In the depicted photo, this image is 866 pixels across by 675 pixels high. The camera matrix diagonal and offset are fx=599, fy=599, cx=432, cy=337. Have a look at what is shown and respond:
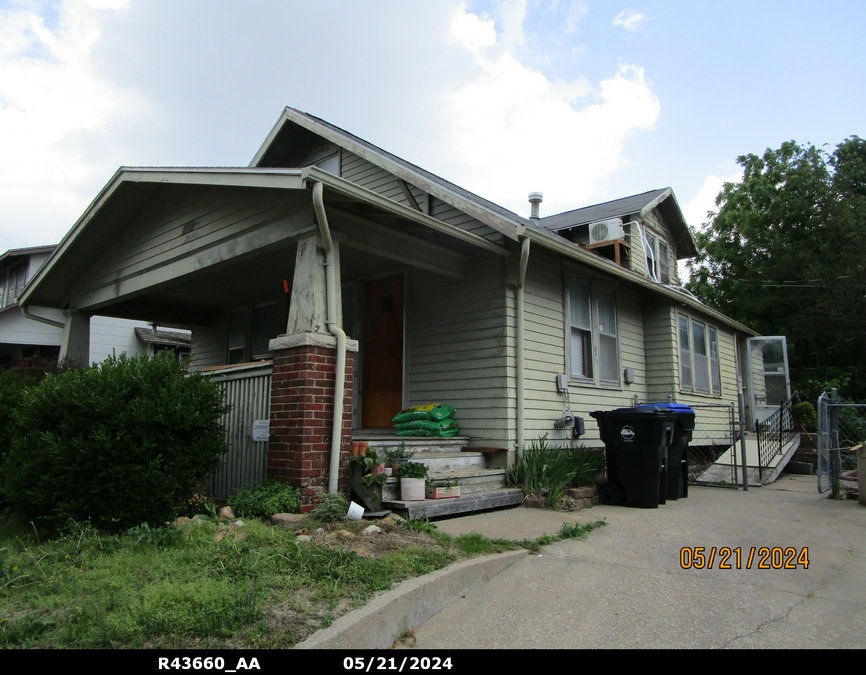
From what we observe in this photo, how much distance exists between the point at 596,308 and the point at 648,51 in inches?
170

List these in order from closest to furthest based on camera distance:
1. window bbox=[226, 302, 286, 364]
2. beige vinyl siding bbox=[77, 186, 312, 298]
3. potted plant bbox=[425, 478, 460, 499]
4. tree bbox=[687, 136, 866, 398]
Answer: potted plant bbox=[425, 478, 460, 499] → beige vinyl siding bbox=[77, 186, 312, 298] → window bbox=[226, 302, 286, 364] → tree bbox=[687, 136, 866, 398]

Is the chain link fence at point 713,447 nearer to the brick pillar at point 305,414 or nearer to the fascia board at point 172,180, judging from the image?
the brick pillar at point 305,414

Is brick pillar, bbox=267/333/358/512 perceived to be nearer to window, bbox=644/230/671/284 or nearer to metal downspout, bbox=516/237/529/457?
metal downspout, bbox=516/237/529/457

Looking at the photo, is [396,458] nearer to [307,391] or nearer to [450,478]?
[450,478]

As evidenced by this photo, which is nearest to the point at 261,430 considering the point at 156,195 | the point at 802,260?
the point at 156,195

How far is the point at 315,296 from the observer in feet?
18.3

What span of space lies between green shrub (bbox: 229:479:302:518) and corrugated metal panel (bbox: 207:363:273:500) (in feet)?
2.36

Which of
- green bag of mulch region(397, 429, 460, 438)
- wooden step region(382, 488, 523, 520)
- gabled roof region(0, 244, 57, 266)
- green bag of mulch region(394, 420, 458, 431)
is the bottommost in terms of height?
wooden step region(382, 488, 523, 520)

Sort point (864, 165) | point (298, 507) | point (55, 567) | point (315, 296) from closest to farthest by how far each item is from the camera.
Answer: point (55, 567) → point (298, 507) → point (315, 296) → point (864, 165)

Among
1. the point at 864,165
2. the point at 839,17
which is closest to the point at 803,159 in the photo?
the point at 864,165

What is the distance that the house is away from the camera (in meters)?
5.62

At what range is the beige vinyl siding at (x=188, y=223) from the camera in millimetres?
6430
